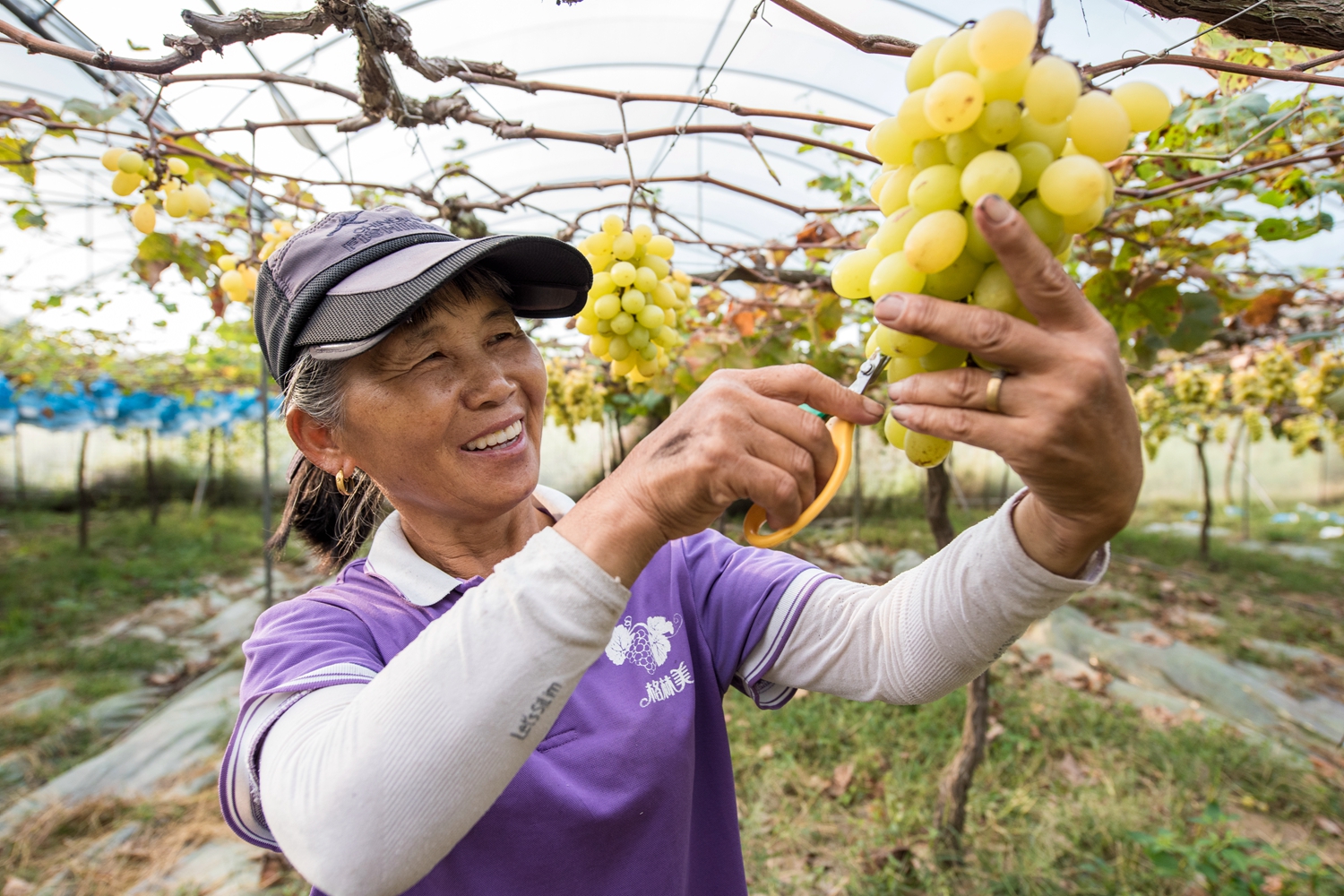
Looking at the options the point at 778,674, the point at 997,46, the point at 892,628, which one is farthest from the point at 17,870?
the point at 997,46

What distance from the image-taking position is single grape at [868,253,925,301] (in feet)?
2.31

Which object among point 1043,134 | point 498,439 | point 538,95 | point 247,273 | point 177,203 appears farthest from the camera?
point 538,95

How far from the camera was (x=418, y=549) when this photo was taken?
4.56 ft

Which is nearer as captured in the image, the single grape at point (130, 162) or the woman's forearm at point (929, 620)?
the woman's forearm at point (929, 620)

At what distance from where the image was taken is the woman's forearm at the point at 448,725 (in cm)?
73

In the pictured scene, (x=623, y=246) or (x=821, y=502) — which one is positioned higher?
(x=623, y=246)

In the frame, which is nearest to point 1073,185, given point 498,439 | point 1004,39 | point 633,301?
point 1004,39

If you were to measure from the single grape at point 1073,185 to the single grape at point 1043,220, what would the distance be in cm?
1

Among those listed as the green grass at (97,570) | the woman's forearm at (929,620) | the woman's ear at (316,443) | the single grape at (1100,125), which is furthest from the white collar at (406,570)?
the green grass at (97,570)

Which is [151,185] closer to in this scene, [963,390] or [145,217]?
[145,217]

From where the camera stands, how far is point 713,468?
2.46ft

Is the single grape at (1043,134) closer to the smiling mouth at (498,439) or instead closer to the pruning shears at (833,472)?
the pruning shears at (833,472)

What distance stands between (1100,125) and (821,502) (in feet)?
1.49

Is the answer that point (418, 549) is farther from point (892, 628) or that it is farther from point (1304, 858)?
point (1304, 858)
